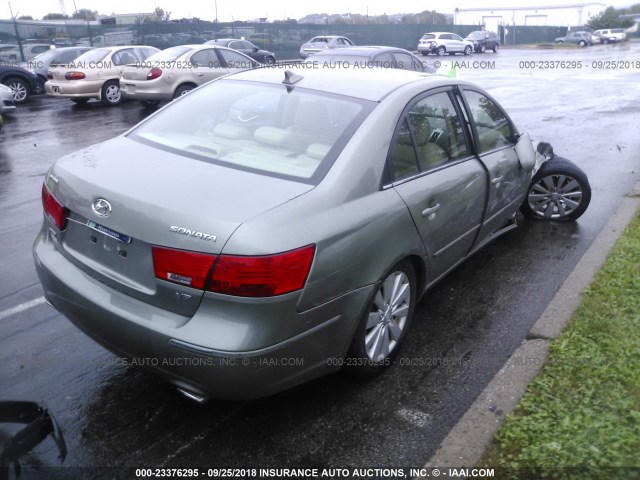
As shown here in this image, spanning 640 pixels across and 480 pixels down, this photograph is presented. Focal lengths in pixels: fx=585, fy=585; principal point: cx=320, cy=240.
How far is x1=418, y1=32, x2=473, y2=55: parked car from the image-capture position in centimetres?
4156

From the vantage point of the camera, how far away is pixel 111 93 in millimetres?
15836

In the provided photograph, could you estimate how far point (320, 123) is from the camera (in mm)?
3482

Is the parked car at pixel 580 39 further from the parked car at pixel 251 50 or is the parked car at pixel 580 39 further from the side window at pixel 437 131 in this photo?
the side window at pixel 437 131

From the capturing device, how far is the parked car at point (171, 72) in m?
14.2

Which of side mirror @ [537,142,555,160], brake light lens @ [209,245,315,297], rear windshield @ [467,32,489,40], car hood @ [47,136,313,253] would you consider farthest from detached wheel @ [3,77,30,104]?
rear windshield @ [467,32,489,40]

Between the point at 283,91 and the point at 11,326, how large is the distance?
2437 millimetres

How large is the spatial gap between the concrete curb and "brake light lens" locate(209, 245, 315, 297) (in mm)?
1141

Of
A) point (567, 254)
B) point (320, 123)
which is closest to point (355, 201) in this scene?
point (320, 123)

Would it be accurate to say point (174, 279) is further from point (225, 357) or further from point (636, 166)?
point (636, 166)

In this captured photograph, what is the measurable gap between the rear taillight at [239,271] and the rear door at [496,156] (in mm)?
2247

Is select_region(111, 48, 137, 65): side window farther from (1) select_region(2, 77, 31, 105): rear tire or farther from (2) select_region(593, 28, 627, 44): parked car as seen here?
(2) select_region(593, 28, 627, 44): parked car

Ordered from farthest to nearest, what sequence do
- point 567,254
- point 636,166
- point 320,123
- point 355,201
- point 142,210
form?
1. point 636,166
2. point 567,254
3. point 320,123
4. point 355,201
5. point 142,210

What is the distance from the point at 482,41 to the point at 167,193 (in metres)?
48.0

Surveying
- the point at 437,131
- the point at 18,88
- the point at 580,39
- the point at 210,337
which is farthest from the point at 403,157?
the point at 580,39
